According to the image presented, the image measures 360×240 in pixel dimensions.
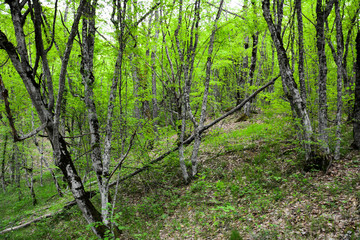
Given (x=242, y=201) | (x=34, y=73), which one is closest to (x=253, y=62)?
(x=242, y=201)

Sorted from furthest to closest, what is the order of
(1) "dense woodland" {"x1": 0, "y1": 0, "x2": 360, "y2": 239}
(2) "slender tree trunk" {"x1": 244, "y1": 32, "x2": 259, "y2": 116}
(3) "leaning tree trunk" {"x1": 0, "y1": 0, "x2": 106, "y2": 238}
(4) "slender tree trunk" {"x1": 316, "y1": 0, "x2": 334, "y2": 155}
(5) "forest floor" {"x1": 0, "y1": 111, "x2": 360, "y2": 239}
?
(2) "slender tree trunk" {"x1": 244, "y1": 32, "x2": 259, "y2": 116}, (4) "slender tree trunk" {"x1": 316, "y1": 0, "x2": 334, "y2": 155}, (5) "forest floor" {"x1": 0, "y1": 111, "x2": 360, "y2": 239}, (1) "dense woodland" {"x1": 0, "y1": 0, "x2": 360, "y2": 239}, (3) "leaning tree trunk" {"x1": 0, "y1": 0, "x2": 106, "y2": 238}

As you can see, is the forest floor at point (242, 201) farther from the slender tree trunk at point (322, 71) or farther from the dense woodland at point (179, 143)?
the slender tree trunk at point (322, 71)

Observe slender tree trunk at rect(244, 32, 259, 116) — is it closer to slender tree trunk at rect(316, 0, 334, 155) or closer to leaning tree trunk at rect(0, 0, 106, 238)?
slender tree trunk at rect(316, 0, 334, 155)

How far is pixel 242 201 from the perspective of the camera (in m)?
5.75

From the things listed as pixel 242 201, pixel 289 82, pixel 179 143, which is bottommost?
pixel 242 201

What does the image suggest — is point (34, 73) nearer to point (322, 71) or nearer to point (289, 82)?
point (289, 82)

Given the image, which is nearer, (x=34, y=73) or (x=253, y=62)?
(x=34, y=73)

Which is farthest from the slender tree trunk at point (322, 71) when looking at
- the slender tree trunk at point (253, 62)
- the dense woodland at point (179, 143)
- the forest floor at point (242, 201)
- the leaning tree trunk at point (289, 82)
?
the slender tree trunk at point (253, 62)

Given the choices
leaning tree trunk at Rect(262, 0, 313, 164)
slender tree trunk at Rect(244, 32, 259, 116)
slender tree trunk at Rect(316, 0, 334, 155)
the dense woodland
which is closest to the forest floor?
the dense woodland

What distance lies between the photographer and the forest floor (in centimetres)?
418

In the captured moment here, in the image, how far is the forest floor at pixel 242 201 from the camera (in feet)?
13.7

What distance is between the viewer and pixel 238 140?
949 cm

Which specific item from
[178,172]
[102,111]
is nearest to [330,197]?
[178,172]

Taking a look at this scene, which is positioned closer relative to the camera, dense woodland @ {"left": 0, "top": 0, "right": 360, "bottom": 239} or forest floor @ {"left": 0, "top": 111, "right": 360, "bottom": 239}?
dense woodland @ {"left": 0, "top": 0, "right": 360, "bottom": 239}
